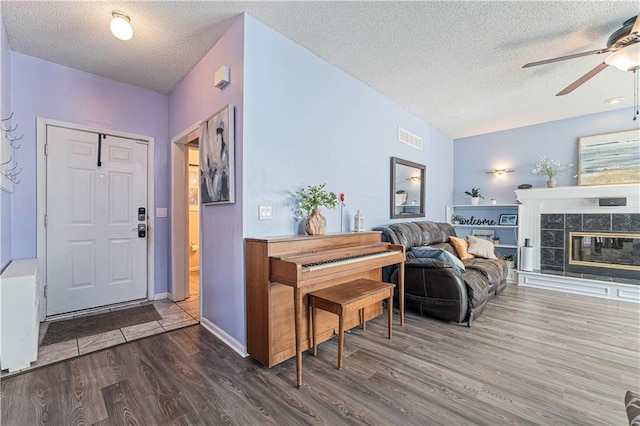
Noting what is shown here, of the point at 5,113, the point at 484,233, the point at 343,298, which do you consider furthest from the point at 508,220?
the point at 5,113

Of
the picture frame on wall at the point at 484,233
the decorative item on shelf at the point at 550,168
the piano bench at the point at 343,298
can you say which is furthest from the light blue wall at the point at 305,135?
the decorative item on shelf at the point at 550,168

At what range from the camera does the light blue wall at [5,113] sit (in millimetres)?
2178

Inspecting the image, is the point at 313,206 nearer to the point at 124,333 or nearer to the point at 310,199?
the point at 310,199

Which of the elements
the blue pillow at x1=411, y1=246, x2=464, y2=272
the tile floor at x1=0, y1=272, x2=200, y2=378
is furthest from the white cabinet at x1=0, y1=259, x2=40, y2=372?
the blue pillow at x1=411, y1=246, x2=464, y2=272

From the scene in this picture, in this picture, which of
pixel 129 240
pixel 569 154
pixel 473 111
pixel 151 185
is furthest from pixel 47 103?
pixel 569 154

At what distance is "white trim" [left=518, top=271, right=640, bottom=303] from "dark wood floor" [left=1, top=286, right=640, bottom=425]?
1304mm

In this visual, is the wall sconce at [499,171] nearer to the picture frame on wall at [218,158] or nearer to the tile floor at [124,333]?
the picture frame on wall at [218,158]

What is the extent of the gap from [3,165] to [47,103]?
993 millimetres

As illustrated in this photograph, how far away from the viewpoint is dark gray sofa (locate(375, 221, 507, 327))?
9.00ft

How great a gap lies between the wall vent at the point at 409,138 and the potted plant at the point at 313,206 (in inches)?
80.1

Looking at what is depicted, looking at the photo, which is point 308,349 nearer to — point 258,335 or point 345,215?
point 258,335

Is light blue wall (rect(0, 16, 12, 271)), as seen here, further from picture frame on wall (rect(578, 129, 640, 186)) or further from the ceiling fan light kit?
picture frame on wall (rect(578, 129, 640, 186))

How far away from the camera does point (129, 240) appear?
3365 millimetres

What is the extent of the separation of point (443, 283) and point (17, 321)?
11.3ft
